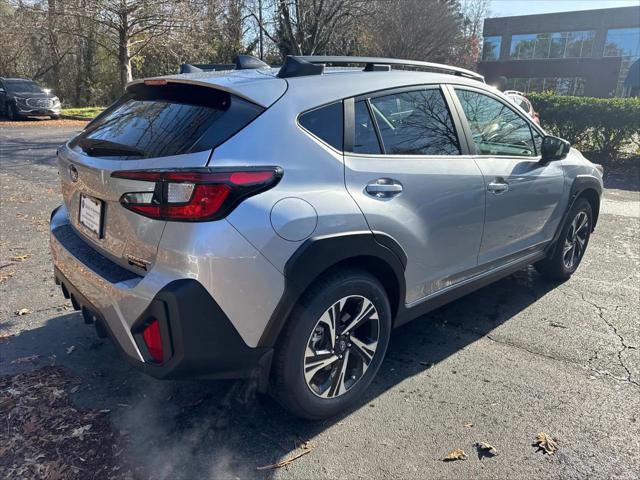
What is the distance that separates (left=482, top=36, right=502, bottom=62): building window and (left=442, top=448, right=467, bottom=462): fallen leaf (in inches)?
1834

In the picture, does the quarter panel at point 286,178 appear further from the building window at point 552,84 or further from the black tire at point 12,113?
the building window at point 552,84

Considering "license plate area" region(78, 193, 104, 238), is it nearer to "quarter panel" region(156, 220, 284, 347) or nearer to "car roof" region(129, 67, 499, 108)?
"quarter panel" region(156, 220, 284, 347)

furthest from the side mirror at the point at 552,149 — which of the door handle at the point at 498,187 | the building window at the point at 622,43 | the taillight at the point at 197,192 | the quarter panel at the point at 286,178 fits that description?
the building window at the point at 622,43

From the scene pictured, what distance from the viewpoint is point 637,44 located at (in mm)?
38781

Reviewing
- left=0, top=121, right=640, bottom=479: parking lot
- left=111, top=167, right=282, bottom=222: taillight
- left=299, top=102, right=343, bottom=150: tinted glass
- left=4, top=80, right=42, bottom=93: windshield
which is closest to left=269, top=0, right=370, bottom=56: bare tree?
left=4, top=80, right=42, bottom=93: windshield

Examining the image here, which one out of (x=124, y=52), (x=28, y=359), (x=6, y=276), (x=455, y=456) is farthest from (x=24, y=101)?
(x=455, y=456)

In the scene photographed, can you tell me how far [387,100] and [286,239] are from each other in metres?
1.18

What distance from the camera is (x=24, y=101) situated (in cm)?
2019

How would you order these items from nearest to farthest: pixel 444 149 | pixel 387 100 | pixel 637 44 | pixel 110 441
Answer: pixel 110 441 < pixel 387 100 < pixel 444 149 < pixel 637 44

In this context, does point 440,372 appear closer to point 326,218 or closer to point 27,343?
point 326,218

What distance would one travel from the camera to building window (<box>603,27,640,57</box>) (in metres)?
38.9

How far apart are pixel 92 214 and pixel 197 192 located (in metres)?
0.81

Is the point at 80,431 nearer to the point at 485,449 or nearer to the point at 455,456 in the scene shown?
the point at 455,456

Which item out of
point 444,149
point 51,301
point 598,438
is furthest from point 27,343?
point 598,438
